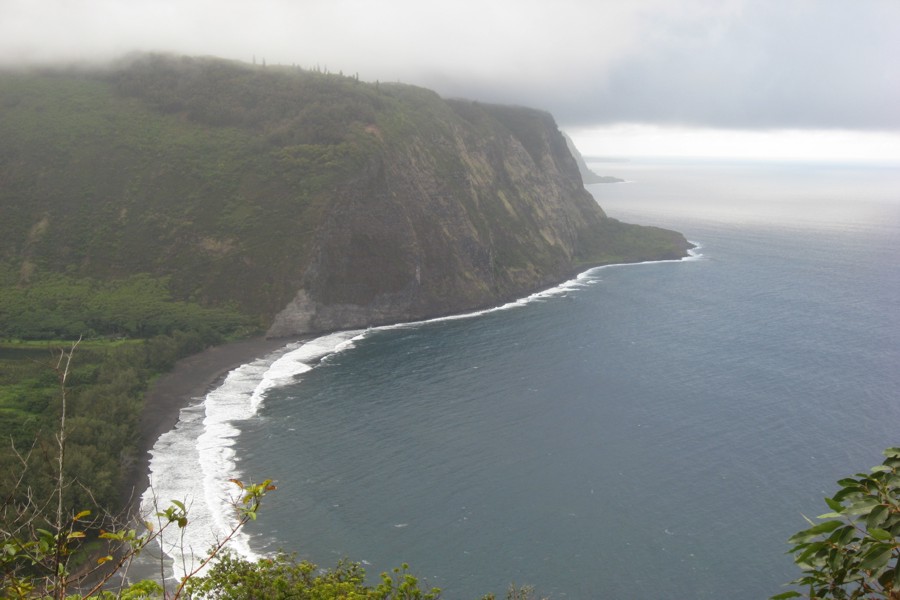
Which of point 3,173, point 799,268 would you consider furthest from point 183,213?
point 799,268

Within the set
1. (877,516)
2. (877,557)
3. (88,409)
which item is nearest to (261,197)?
(88,409)

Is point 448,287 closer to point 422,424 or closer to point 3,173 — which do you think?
point 422,424

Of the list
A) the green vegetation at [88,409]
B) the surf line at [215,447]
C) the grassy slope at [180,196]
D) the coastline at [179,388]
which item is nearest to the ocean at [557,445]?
the surf line at [215,447]

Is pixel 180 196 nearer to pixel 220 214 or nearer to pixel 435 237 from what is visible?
pixel 220 214

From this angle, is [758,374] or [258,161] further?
[258,161]

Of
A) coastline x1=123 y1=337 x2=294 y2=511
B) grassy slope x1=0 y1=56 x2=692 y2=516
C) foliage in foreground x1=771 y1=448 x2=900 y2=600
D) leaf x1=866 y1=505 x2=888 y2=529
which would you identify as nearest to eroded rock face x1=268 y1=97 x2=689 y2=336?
grassy slope x1=0 y1=56 x2=692 y2=516

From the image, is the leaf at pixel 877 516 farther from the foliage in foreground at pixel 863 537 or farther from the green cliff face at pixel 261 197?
the green cliff face at pixel 261 197

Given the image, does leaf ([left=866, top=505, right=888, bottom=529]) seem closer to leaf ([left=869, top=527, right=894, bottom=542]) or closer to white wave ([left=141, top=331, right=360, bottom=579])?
leaf ([left=869, top=527, right=894, bottom=542])
